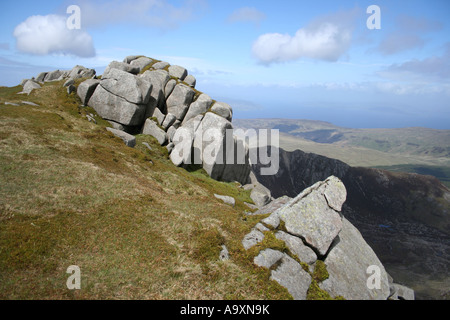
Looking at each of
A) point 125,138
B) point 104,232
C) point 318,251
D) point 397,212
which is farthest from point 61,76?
point 397,212

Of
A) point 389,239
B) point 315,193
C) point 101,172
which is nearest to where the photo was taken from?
point 315,193

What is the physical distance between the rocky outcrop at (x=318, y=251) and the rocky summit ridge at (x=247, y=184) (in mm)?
76

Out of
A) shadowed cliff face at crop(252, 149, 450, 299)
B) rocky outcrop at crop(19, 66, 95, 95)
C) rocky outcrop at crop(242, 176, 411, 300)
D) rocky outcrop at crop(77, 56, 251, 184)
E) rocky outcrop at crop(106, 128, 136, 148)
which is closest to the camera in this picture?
rocky outcrop at crop(242, 176, 411, 300)

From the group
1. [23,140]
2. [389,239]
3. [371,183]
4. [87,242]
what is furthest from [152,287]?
[371,183]

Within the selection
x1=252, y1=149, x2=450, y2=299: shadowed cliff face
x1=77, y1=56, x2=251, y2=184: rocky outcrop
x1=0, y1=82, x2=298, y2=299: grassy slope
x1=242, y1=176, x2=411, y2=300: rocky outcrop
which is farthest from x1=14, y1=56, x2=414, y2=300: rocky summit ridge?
x1=252, y1=149, x2=450, y2=299: shadowed cliff face

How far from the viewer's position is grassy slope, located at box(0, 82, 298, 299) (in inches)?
535

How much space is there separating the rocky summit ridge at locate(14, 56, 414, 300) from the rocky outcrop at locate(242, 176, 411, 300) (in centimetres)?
8

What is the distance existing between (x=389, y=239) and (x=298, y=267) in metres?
→ 131

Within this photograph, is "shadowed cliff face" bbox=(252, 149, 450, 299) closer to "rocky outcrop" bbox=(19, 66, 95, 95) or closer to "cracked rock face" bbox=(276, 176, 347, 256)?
"cracked rock face" bbox=(276, 176, 347, 256)

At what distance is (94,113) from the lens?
50219 millimetres

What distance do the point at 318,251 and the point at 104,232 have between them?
1713 cm

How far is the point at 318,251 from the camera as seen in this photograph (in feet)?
63.8

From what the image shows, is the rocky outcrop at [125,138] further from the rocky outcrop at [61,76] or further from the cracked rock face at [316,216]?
the cracked rock face at [316,216]
